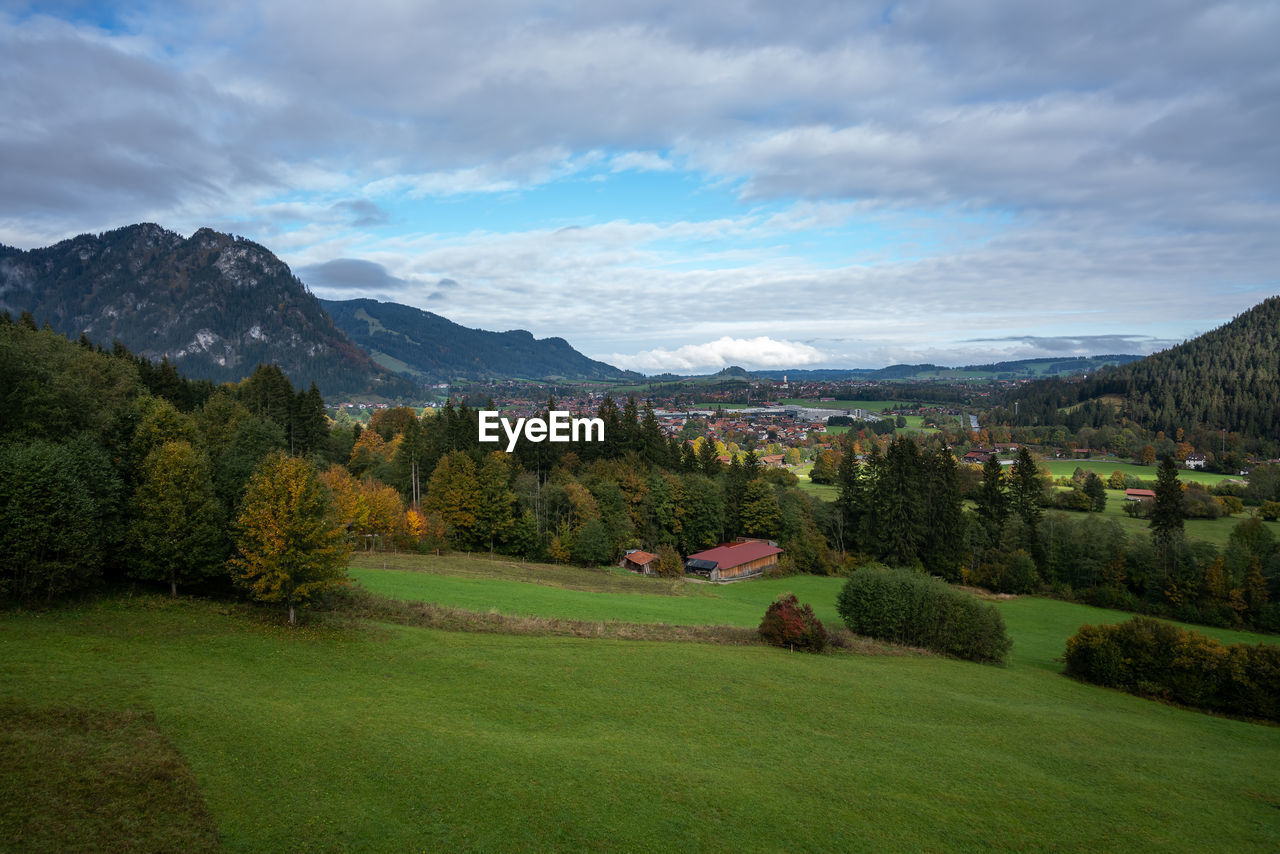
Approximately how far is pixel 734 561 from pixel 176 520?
4746 cm

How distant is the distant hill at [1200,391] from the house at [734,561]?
13980cm

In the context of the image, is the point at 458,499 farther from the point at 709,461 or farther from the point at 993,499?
the point at 993,499

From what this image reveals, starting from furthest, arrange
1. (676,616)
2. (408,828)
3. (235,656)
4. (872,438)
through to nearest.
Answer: (872,438) → (676,616) → (235,656) → (408,828)

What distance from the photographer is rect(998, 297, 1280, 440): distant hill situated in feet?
461

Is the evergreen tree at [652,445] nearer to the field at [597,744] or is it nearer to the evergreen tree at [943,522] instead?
the evergreen tree at [943,522]

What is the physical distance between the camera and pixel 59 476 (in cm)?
2367

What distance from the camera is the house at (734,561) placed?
6028 centimetres

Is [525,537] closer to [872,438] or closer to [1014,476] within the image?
[1014,476]

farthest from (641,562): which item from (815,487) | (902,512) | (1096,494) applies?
(1096,494)

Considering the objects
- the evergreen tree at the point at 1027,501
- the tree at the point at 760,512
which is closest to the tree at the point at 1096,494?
the evergreen tree at the point at 1027,501

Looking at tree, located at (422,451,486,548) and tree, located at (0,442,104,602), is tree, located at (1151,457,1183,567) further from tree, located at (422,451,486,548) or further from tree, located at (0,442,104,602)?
tree, located at (0,442,104,602)

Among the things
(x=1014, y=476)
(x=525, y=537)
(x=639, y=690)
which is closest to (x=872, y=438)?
(x=1014, y=476)

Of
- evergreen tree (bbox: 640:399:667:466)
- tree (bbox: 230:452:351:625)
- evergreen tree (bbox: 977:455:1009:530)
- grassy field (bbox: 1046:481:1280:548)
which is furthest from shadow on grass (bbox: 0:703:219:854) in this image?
grassy field (bbox: 1046:481:1280:548)

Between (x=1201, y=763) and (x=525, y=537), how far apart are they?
164 ft
